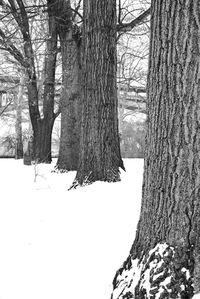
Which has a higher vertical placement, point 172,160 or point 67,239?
point 172,160

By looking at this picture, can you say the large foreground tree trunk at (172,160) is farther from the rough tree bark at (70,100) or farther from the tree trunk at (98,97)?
the rough tree bark at (70,100)

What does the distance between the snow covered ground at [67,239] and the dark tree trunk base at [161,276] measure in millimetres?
398

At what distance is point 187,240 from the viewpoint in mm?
2551

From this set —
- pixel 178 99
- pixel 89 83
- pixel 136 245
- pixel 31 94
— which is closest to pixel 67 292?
pixel 136 245

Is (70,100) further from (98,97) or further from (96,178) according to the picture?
(96,178)

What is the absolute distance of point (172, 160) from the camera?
2.65 metres

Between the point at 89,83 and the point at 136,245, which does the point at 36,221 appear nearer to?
the point at 136,245

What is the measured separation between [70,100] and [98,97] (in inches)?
143

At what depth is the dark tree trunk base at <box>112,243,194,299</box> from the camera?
250 cm

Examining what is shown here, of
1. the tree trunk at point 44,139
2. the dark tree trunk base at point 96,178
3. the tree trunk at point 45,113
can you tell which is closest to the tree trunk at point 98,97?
the dark tree trunk base at point 96,178

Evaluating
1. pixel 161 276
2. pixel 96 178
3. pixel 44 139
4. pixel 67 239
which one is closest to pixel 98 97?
pixel 96 178

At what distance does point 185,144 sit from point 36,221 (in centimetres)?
308

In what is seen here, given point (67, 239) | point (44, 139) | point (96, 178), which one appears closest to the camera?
point (67, 239)

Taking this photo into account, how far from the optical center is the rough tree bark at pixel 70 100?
10.2 metres
